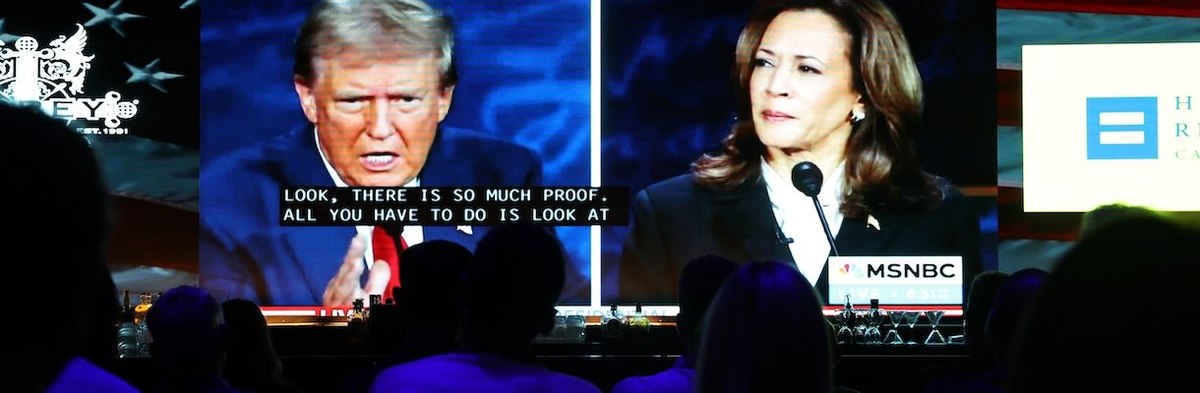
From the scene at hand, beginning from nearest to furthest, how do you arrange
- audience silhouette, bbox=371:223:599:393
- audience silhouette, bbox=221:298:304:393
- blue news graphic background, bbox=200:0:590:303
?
audience silhouette, bbox=371:223:599:393 < audience silhouette, bbox=221:298:304:393 < blue news graphic background, bbox=200:0:590:303

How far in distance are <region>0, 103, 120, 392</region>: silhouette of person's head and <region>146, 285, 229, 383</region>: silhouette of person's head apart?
1.78 m

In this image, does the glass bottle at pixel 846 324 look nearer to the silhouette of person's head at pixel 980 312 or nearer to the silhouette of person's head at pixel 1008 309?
the silhouette of person's head at pixel 980 312

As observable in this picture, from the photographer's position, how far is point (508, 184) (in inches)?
233

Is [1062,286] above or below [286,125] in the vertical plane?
below

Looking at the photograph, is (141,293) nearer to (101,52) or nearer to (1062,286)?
(101,52)

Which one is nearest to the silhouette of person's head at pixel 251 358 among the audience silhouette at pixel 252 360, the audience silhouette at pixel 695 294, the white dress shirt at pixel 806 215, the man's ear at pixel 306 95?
the audience silhouette at pixel 252 360

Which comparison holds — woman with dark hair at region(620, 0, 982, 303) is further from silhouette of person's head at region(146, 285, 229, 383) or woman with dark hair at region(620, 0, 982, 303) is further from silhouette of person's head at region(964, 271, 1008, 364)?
silhouette of person's head at region(146, 285, 229, 383)

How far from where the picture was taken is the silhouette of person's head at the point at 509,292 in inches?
69.4

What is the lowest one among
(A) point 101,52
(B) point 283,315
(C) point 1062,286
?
(B) point 283,315

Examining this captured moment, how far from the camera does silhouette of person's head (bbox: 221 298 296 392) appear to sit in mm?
2918

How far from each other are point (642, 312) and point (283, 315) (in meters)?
1.72

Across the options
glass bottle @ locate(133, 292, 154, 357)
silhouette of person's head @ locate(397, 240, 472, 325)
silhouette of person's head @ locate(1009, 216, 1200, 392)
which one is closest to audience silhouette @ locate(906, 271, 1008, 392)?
silhouette of person's head @ locate(397, 240, 472, 325)

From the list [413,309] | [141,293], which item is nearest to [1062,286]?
[413,309]

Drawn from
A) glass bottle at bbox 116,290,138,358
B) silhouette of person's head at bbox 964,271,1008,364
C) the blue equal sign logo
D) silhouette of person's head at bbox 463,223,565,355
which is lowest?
glass bottle at bbox 116,290,138,358
